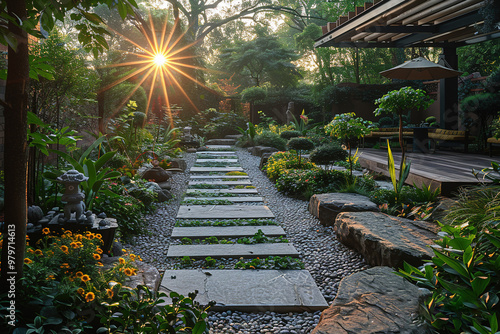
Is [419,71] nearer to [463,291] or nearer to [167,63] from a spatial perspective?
[463,291]

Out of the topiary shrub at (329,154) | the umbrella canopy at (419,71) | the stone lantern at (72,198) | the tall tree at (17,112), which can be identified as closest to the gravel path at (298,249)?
the stone lantern at (72,198)

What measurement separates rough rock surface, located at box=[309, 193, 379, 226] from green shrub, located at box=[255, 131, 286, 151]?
19.7ft

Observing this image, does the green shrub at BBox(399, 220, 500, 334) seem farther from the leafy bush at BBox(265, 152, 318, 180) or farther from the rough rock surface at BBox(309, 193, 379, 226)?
A: the leafy bush at BBox(265, 152, 318, 180)

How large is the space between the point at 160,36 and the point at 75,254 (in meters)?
16.9

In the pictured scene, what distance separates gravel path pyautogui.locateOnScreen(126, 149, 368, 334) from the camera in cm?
227

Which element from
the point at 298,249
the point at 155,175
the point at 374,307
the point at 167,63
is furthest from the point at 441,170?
the point at 167,63

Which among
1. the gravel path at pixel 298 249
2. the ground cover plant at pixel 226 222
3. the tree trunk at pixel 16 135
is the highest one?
the tree trunk at pixel 16 135

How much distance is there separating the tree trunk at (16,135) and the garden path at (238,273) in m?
1.33

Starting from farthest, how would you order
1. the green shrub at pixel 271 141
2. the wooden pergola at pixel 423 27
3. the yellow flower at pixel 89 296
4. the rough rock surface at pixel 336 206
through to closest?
the green shrub at pixel 271 141
the wooden pergola at pixel 423 27
the rough rock surface at pixel 336 206
the yellow flower at pixel 89 296

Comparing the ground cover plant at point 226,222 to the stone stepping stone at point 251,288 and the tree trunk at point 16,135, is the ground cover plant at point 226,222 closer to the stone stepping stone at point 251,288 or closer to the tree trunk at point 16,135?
the stone stepping stone at point 251,288

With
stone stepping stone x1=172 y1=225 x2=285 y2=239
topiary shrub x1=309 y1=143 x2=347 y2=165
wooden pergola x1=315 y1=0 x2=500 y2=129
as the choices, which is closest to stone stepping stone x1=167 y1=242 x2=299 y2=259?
stone stepping stone x1=172 y1=225 x2=285 y2=239

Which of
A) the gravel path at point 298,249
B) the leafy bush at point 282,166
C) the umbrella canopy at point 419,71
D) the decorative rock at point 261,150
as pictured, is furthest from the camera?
the decorative rock at point 261,150

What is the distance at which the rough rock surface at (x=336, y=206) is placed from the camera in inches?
169

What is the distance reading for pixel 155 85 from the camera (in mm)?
16281
